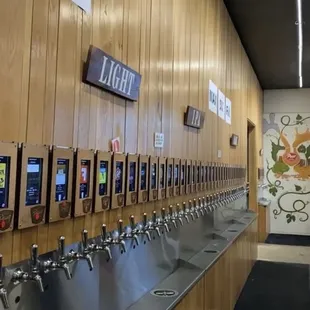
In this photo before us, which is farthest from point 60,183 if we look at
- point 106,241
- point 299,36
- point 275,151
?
point 275,151

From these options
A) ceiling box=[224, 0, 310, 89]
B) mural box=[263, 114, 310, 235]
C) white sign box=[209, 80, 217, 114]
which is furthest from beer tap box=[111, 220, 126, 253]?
mural box=[263, 114, 310, 235]

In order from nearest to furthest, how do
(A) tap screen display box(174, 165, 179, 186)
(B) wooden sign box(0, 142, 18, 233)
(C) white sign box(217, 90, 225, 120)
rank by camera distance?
1. (B) wooden sign box(0, 142, 18, 233)
2. (A) tap screen display box(174, 165, 179, 186)
3. (C) white sign box(217, 90, 225, 120)

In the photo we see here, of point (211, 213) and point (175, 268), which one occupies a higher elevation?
point (211, 213)

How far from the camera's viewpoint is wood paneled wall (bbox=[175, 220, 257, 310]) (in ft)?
8.84

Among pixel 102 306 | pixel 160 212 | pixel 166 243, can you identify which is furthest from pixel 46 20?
pixel 166 243

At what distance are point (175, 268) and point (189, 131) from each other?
1046 mm

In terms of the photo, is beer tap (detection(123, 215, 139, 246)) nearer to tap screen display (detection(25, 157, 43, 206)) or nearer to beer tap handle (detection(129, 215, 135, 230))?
A: beer tap handle (detection(129, 215, 135, 230))

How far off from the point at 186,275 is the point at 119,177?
1113 mm

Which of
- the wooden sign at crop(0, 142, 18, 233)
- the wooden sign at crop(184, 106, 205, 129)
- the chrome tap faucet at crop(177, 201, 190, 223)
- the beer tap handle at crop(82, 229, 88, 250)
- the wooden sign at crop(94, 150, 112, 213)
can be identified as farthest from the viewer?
the wooden sign at crop(184, 106, 205, 129)

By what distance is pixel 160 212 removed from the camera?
262 cm

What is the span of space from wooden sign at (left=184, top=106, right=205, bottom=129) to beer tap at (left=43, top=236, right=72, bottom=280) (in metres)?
1.82

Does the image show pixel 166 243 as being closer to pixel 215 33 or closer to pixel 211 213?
pixel 211 213

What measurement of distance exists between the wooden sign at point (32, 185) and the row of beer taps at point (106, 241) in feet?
0.33

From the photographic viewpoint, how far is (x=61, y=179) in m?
1.50
